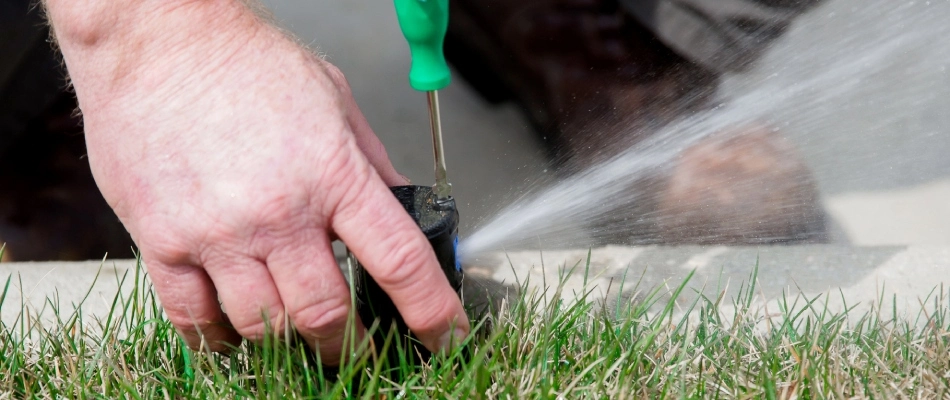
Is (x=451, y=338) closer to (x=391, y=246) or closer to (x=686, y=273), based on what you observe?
(x=391, y=246)

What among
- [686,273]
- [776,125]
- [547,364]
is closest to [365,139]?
[547,364]

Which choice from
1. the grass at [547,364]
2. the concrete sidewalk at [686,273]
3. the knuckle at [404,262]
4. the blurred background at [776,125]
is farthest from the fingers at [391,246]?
the blurred background at [776,125]

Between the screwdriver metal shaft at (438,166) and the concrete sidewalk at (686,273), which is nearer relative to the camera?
the screwdriver metal shaft at (438,166)

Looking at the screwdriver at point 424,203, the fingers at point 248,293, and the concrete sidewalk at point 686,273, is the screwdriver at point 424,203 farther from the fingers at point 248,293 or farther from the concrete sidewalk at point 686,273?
the concrete sidewalk at point 686,273

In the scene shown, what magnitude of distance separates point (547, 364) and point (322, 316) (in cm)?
40

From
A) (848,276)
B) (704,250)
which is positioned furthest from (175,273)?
(848,276)

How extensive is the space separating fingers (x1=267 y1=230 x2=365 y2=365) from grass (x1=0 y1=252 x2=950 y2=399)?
0.06 m

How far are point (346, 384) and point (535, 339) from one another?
14.0 inches

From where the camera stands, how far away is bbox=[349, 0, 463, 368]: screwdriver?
1.17 metres

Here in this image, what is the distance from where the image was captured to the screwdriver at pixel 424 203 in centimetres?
117

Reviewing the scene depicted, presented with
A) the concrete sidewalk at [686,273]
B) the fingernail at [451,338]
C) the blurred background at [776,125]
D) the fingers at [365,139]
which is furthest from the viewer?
the blurred background at [776,125]

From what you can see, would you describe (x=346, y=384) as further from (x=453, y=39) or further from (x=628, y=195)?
(x=453, y=39)

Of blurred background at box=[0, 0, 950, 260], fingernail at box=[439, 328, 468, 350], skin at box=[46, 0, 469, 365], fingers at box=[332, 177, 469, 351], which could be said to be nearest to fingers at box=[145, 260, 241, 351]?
skin at box=[46, 0, 469, 365]

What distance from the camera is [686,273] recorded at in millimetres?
1815
